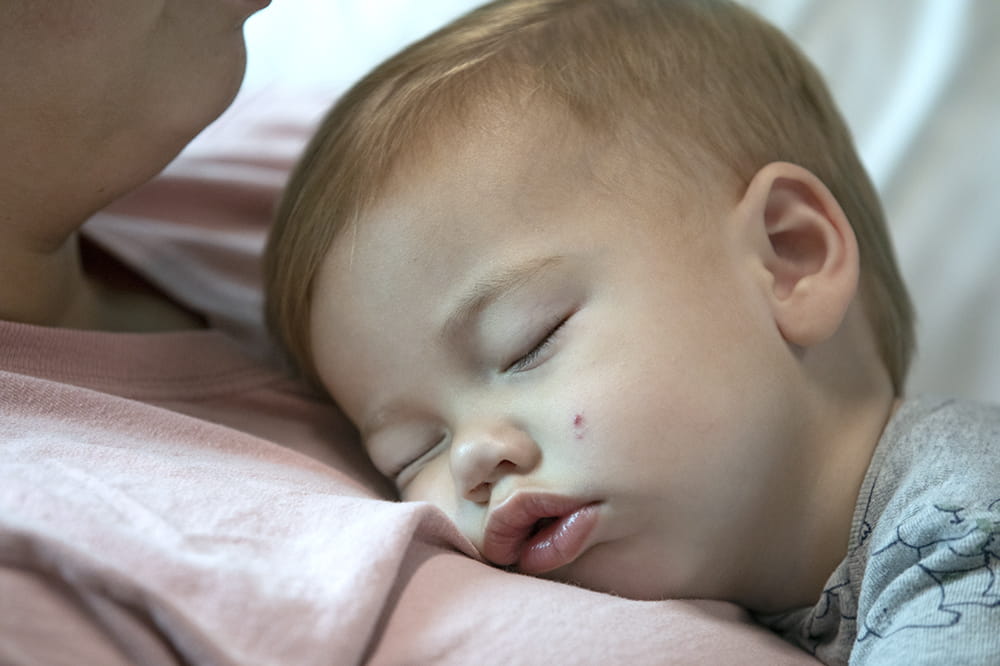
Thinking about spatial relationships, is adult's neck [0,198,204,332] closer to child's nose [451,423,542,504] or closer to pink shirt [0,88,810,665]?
pink shirt [0,88,810,665]

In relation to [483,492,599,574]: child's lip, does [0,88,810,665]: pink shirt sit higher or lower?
higher

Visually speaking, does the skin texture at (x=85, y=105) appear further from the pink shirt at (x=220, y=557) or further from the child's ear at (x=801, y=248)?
the child's ear at (x=801, y=248)

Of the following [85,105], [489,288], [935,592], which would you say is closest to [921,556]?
[935,592]

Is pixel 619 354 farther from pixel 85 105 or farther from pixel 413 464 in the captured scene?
pixel 85 105

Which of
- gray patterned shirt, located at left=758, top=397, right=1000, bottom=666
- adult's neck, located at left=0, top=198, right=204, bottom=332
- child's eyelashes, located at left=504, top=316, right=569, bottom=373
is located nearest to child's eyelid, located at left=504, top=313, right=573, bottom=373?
child's eyelashes, located at left=504, top=316, right=569, bottom=373

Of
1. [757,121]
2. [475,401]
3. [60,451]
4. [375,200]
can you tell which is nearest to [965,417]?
[757,121]

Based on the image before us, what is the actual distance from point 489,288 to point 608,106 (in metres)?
0.21

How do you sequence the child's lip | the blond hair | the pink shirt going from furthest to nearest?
the blond hair → the child's lip → the pink shirt

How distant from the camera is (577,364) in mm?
874

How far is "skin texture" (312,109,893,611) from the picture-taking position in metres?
0.86

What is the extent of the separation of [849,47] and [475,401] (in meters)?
0.96

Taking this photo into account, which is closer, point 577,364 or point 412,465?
point 577,364

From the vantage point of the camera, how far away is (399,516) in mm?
739

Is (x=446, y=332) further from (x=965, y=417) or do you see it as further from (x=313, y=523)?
(x=965, y=417)
